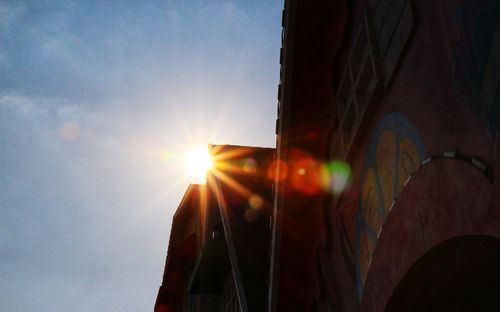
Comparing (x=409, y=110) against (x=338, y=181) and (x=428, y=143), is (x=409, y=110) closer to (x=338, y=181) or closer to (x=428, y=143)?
(x=428, y=143)

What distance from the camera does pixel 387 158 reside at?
3900 millimetres

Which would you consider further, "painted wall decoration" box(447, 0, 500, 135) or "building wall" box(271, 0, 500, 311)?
"building wall" box(271, 0, 500, 311)

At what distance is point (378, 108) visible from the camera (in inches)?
165

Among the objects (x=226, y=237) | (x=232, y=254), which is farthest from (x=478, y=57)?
(x=226, y=237)

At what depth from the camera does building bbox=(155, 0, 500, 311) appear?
2553mm

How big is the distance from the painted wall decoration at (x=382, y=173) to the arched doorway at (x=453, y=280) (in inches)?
19.5

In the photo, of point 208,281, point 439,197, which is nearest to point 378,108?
point 439,197

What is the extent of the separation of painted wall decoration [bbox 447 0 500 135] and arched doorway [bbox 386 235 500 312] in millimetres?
774

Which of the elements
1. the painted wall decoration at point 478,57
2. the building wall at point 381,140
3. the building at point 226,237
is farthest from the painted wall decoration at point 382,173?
the building at point 226,237

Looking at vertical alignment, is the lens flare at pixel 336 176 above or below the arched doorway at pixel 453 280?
above

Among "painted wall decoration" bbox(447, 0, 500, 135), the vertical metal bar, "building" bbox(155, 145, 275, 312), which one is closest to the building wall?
"painted wall decoration" bbox(447, 0, 500, 135)

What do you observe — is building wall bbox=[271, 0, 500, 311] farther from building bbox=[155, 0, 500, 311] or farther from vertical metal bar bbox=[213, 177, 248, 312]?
vertical metal bar bbox=[213, 177, 248, 312]

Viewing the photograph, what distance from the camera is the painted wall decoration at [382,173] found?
3443mm

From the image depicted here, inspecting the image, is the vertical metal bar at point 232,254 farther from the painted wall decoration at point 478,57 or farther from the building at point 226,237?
the painted wall decoration at point 478,57
